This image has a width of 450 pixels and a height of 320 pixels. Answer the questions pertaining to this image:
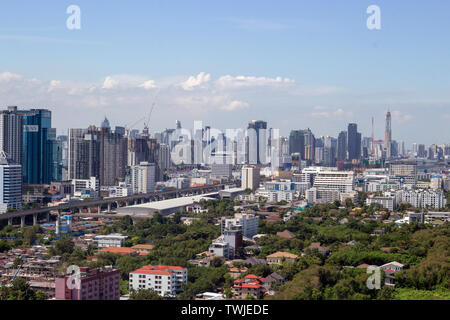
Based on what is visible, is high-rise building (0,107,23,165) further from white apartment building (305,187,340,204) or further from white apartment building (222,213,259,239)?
white apartment building (222,213,259,239)

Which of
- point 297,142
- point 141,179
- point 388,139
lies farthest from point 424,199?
point 388,139

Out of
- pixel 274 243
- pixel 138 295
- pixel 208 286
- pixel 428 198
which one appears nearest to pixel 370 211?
pixel 428 198

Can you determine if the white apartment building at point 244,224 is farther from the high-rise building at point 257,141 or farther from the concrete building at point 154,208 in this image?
the high-rise building at point 257,141

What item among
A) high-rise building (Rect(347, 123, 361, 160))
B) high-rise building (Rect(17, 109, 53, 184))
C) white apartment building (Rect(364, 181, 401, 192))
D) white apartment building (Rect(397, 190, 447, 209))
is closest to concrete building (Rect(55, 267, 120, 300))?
white apartment building (Rect(397, 190, 447, 209))

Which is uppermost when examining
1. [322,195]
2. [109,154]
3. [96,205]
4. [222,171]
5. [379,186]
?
[109,154]

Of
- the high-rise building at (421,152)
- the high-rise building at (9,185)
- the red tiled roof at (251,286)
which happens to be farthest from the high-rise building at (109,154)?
the high-rise building at (421,152)

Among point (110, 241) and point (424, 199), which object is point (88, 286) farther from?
point (424, 199)

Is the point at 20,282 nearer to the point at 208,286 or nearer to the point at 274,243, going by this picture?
the point at 208,286
